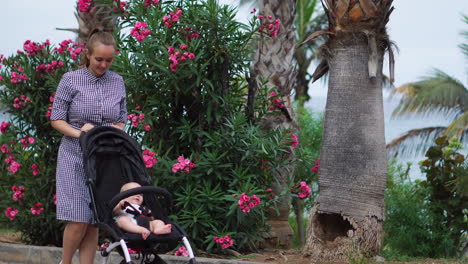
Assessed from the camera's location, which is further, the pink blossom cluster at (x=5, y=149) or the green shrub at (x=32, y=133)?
the pink blossom cluster at (x=5, y=149)

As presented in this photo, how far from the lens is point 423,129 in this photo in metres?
31.0

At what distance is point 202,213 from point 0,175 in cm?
319

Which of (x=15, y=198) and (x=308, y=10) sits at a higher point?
(x=308, y=10)

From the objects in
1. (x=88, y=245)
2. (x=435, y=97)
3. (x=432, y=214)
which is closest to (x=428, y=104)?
(x=435, y=97)

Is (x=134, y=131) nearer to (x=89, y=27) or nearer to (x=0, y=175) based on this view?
(x=0, y=175)

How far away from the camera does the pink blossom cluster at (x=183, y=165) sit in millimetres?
7227

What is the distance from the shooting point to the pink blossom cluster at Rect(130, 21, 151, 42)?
7.46 metres

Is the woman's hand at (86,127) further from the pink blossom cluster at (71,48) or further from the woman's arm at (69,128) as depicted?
the pink blossom cluster at (71,48)

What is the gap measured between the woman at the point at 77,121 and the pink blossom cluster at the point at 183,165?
1.71 m

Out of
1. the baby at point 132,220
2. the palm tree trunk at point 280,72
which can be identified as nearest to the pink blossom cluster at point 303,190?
the palm tree trunk at point 280,72

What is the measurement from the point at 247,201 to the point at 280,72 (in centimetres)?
275

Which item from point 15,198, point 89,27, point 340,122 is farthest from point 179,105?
point 89,27

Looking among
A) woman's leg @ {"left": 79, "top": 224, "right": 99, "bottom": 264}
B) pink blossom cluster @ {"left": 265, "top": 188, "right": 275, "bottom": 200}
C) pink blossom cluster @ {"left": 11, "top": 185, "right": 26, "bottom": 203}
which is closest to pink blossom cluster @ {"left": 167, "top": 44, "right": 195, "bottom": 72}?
pink blossom cluster @ {"left": 265, "top": 188, "right": 275, "bottom": 200}

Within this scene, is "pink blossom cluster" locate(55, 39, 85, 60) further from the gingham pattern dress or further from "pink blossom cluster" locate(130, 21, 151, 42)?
the gingham pattern dress
